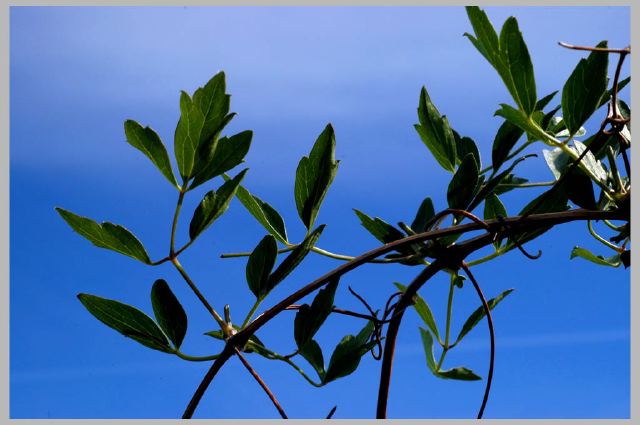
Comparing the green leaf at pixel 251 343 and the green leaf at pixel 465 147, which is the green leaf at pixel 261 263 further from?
the green leaf at pixel 465 147

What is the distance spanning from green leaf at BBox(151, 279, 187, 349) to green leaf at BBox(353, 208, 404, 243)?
0.19 metres

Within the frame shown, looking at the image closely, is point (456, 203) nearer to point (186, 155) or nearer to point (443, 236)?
point (443, 236)

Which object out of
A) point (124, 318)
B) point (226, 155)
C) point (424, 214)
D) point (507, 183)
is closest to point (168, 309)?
point (124, 318)

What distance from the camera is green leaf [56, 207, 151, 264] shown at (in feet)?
2.07

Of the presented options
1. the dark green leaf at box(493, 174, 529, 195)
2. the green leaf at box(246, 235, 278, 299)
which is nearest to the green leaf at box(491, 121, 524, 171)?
the dark green leaf at box(493, 174, 529, 195)

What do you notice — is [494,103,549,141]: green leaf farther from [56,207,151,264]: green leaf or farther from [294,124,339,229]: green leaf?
[56,207,151,264]: green leaf

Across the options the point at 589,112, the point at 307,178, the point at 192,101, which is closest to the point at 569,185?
the point at 589,112

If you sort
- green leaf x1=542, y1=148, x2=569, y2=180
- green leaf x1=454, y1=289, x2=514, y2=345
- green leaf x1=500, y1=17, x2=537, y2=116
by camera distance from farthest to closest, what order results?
green leaf x1=454, y1=289, x2=514, y2=345 → green leaf x1=542, y1=148, x2=569, y2=180 → green leaf x1=500, y1=17, x2=537, y2=116

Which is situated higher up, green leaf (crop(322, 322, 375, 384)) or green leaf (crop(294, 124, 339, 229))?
green leaf (crop(294, 124, 339, 229))

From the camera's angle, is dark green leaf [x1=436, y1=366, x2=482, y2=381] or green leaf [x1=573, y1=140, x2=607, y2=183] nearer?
green leaf [x1=573, y1=140, x2=607, y2=183]

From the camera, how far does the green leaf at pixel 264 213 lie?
27.1 inches

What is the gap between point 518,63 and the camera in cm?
56

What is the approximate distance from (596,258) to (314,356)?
0.31 metres

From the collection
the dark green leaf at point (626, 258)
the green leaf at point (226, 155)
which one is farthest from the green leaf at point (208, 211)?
the dark green leaf at point (626, 258)
